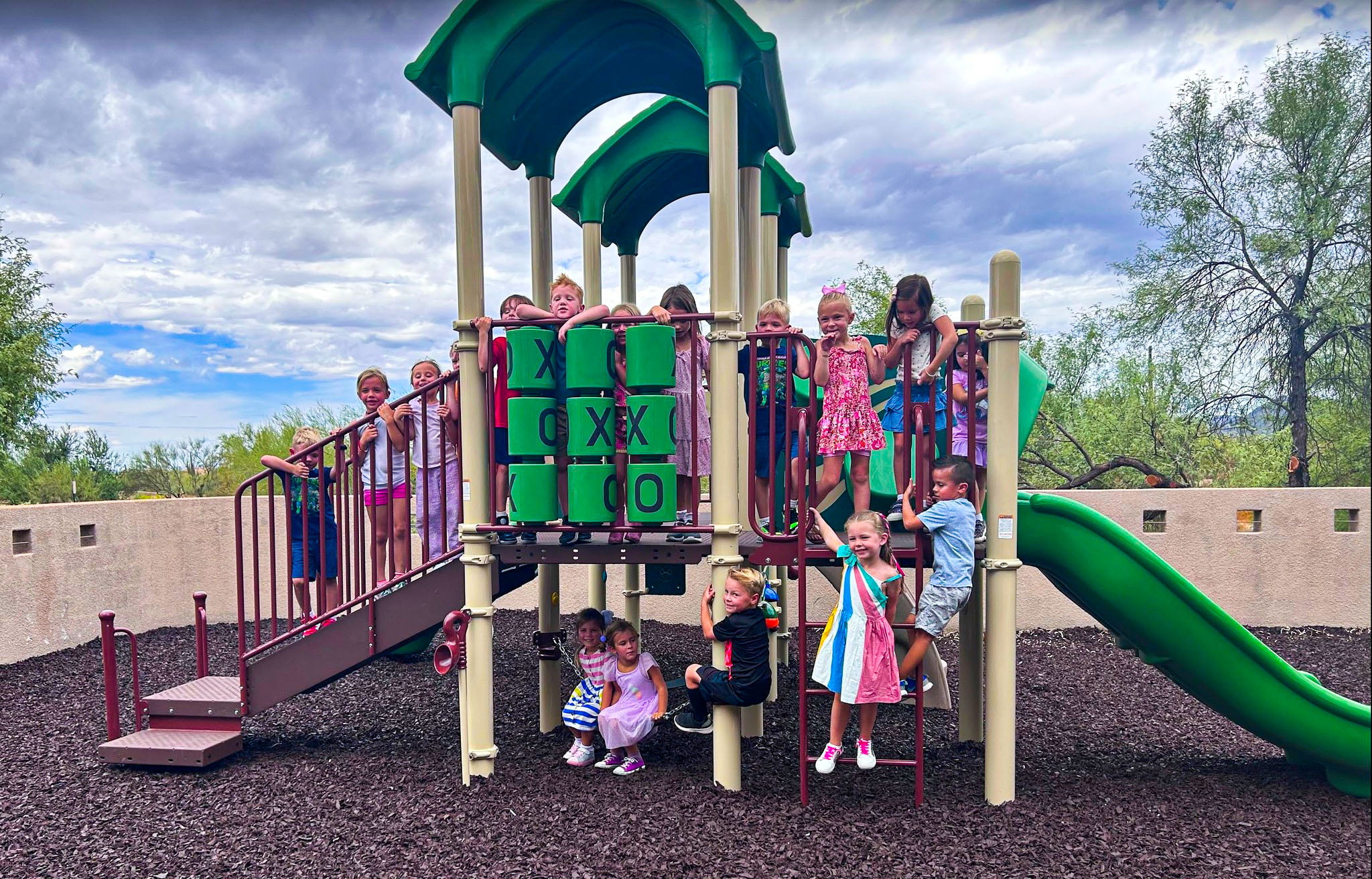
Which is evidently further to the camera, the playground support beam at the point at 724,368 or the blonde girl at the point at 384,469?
the blonde girl at the point at 384,469

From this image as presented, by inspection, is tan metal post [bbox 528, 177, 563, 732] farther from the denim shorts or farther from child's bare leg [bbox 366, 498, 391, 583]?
the denim shorts

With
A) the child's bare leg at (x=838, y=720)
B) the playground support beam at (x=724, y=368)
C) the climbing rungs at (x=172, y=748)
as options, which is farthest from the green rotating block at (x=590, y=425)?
the climbing rungs at (x=172, y=748)

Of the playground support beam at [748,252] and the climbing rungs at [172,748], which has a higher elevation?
the playground support beam at [748,252]

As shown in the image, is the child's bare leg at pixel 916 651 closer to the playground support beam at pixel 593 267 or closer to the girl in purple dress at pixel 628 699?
the girl in purple dress at pixel 628 699

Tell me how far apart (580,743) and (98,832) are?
Result: 8.34 ft

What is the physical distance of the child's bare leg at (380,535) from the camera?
5.26 metres

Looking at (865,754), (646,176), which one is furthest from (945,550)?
(646,176)

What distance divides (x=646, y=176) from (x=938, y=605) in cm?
442

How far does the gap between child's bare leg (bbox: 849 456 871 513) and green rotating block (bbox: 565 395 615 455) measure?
1.35 m

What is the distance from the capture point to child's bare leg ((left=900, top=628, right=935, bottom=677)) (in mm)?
4344

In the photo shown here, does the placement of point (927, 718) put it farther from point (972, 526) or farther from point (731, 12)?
point (731, 12)

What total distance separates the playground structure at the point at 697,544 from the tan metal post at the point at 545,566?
3cm

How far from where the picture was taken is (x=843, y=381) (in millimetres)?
4531

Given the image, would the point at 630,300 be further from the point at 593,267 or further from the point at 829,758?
the point at 829,758
